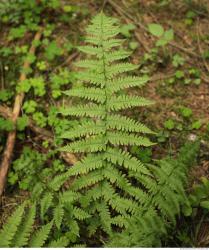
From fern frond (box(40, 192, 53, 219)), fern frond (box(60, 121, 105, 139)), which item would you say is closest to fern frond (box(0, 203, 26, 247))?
fern frond (box(40, 192, 53, 219))

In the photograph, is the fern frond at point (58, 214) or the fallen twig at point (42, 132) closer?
the fern frond at point (58, 214)

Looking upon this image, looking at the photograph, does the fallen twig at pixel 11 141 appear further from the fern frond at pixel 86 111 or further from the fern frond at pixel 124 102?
the fern frond at pixel 124 102

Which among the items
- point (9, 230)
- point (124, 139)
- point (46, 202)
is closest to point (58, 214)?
point (46, 202)

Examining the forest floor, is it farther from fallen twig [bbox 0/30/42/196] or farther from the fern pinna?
the fern pinna

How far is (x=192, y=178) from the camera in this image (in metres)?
3.50

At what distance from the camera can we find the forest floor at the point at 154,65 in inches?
149

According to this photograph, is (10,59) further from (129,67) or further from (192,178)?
(192,178)

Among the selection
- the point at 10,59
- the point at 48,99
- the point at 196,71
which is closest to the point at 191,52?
the point at 196,71

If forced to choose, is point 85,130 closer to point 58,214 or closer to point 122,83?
point 122,83

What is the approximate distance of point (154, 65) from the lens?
4.37 m

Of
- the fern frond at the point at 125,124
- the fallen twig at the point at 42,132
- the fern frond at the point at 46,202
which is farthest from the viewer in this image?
the fallen twig at the point at 42,132

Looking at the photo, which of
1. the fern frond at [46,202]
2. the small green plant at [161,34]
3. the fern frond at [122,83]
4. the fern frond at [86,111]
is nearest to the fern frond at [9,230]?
the fern frond at [46,202]

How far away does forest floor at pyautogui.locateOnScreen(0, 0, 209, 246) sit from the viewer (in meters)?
3.78

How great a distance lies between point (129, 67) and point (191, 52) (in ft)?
4.91
